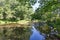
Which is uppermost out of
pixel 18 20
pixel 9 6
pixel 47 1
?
pixel 47 1

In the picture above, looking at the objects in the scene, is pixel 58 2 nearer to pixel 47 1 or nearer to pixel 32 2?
pixel 47 1

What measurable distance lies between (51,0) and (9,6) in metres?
50.5

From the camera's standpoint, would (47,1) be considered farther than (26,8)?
No

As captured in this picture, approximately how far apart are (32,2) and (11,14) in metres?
52.8

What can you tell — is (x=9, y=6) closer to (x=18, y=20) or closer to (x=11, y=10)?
(x=11, y=10)

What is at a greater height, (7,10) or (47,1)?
(47,1)

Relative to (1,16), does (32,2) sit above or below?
above

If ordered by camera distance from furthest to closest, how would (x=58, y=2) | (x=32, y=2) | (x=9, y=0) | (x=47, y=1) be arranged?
(x=9, y=0)
(x=47, y=1)
(x=58, y=2)
(x=32, y=2)

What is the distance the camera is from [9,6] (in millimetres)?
70812

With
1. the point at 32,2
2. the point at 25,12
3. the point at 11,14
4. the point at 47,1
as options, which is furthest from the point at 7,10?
the point at 32,2

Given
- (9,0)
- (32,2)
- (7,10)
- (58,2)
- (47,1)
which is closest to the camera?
(32,2)

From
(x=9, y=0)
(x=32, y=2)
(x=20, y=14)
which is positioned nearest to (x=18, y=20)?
(x=20, y=14)

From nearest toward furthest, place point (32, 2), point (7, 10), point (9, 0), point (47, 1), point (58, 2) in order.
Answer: point (32, 2), point (58, 2), point (47, 1), point (7, 10), point (9, 0)

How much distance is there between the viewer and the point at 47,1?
2217 centimetres
